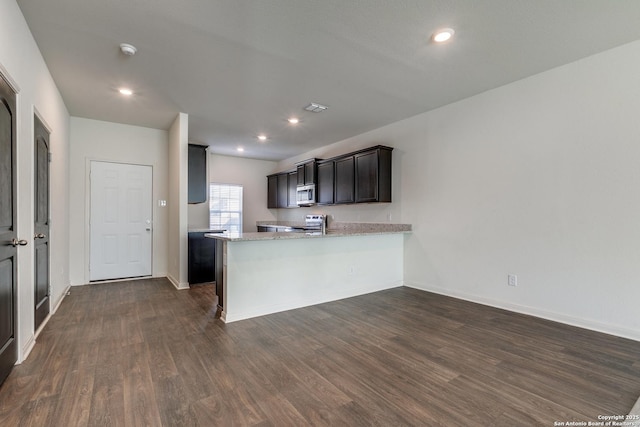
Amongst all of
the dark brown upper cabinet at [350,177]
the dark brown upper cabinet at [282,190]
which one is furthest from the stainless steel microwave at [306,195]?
the dark brown upper cabinet at [282,190]

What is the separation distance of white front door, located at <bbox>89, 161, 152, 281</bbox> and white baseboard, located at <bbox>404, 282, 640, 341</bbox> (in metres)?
4.89

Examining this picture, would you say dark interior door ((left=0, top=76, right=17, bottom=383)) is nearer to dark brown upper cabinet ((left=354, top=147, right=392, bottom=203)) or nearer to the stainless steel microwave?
dark brown upper cabinet ((left=354, top=147, right=392, bottom=203))

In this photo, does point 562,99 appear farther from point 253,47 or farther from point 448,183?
point 253,47

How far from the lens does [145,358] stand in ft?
7.79

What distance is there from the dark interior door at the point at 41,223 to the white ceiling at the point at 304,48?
0.83 metres

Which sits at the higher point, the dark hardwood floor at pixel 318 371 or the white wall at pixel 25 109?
the white wall at pixel 25 109

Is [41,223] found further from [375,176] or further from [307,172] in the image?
[307,172]

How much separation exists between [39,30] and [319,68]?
7.94ft

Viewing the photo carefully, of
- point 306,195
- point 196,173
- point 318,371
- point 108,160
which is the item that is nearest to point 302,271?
point 318,371

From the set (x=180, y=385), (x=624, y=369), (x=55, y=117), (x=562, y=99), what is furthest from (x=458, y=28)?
(x=55, y=117)

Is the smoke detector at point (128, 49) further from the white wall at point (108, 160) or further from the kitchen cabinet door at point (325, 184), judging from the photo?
the kitchen cabinet door at point (325, 184)

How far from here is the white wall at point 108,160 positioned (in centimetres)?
478

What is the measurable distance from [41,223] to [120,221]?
84.7 inches

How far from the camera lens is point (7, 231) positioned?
6.75 ft
